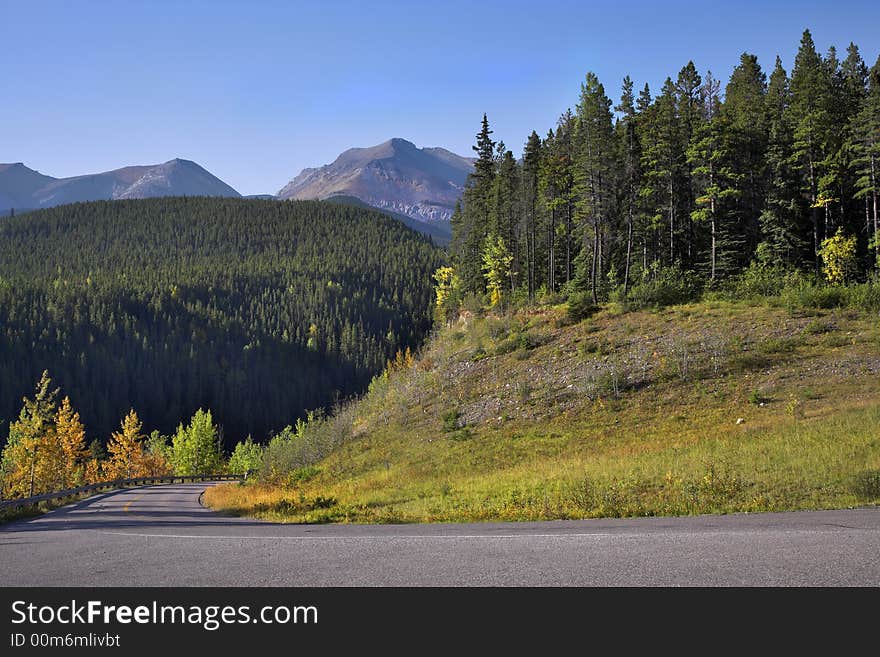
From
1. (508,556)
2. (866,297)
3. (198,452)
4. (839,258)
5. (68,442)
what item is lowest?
(198,452)

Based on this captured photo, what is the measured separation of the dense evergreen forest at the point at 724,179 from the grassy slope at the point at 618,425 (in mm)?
7115

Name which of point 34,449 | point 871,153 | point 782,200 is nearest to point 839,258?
point 782,200

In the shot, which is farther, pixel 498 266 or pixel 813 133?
pixel 498 266

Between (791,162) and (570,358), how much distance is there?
2577 centimetres

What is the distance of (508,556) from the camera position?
8.84 meters

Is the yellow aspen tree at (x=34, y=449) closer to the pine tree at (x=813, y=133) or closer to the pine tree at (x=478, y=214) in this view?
the pine tree at (x=478, y=214)

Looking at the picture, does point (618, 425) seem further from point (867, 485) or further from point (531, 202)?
point (531, 202)

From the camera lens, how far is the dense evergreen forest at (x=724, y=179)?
44656mm

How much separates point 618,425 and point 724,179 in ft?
97.7

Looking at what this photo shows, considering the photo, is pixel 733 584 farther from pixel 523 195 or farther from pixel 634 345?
pixel 523 195

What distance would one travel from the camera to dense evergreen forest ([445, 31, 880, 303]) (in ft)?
147

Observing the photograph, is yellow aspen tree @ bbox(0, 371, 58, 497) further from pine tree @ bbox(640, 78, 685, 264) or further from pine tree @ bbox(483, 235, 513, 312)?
pine tree @ bbox(640, 78, 685, 264)

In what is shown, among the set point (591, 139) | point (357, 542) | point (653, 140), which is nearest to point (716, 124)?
point (653, 140)

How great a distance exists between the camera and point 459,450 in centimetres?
3167
